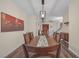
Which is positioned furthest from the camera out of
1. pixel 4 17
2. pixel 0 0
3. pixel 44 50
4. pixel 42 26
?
pixel 42 26

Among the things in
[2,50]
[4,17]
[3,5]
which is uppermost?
[3,5]

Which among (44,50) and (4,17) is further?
(4,17)

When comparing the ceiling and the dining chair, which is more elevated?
the ceiling

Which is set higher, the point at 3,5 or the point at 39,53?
the point at 3,5

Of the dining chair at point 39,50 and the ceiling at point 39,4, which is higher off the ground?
the ceiling at point 39,4

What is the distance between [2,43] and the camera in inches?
159

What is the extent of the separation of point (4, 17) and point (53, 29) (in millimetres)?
12289

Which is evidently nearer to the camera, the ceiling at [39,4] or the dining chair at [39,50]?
the dining chair at [39,50]

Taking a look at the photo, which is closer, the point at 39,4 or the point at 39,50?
the point at 39,50

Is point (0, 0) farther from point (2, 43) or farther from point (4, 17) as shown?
point (2, 43)

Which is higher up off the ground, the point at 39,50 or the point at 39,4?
the point at 39,4

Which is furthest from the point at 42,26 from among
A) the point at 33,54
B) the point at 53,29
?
the point at 33,54

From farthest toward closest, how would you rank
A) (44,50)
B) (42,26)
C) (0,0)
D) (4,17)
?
(42,26)
(4,17)
(0,0)
(44,50)

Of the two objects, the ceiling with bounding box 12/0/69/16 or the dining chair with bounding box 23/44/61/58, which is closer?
the dining chair with bounding box 23/44/61/58
